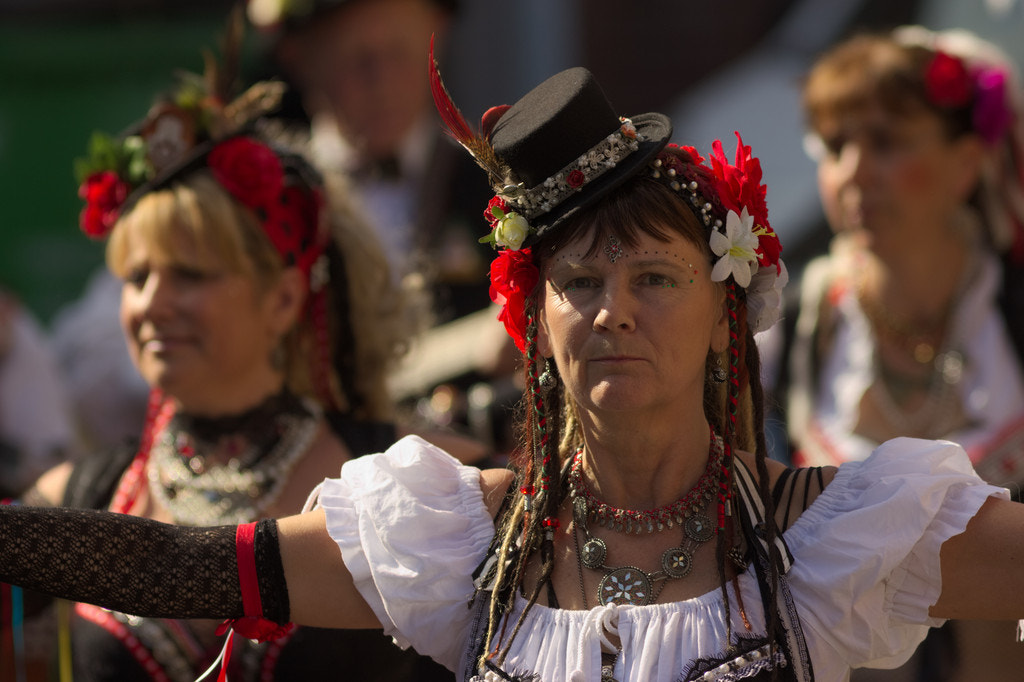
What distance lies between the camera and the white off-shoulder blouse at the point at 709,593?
2.01 metres

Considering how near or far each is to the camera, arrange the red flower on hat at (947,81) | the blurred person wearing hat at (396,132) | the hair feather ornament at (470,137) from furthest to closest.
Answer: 1. the blurred person wearing hat at (396,132)
2. the red flower on hat at (947,81)
3. the hair feather ornament at (470,137)

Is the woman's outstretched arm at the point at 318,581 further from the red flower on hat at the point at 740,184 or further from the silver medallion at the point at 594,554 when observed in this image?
the red flower on hat at the point at 740,184

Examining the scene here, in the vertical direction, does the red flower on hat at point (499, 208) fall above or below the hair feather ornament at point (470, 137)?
below

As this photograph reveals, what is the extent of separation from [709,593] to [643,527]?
16cm

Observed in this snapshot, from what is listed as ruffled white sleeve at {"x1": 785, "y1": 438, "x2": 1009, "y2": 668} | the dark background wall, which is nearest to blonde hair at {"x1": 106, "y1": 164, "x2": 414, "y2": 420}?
ruffled white sleeve at {"x1": 785, "y1": 438, "x2": 1009, "y2": 668}

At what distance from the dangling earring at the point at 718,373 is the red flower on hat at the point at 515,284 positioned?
1.12ft

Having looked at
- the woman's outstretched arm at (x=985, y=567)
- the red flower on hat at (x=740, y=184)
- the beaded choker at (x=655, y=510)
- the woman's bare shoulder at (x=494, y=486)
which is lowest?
the woman's outstretched arm at (x=985, y=567)

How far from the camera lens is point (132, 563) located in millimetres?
2139

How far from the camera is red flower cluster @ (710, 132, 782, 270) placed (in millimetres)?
2205

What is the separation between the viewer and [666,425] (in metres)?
2.18

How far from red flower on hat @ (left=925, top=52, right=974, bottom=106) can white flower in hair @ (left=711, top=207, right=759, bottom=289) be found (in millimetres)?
2012

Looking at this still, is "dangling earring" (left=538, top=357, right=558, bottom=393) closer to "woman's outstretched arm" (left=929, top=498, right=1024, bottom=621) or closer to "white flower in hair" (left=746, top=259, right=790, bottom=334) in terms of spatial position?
"white flower in hair" (left=746, top=259, right=790, bottom=334)

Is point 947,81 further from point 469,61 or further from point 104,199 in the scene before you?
point 469,61

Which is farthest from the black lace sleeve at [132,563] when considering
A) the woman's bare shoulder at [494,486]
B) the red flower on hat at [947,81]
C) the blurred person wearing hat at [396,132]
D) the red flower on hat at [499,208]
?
the blurred person wearing hat at [396,132]
